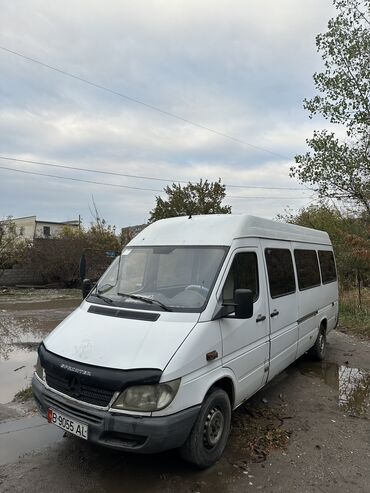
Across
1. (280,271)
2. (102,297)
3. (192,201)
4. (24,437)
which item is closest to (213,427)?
(102,297)

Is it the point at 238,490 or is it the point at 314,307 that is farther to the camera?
the point at 314,307

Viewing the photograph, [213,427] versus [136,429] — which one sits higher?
[136,429]

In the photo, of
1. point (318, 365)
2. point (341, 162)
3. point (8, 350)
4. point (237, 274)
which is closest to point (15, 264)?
point (8, 350)

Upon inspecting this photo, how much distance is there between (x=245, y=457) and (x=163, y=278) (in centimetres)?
195

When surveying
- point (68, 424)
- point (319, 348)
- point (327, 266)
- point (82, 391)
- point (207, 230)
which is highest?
point (207, 230)

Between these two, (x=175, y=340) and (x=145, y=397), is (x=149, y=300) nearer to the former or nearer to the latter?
(x=175, y=340)

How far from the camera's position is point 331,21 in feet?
42.4

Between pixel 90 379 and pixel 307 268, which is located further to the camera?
pixel 307 268

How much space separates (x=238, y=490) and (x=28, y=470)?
6.07 feet

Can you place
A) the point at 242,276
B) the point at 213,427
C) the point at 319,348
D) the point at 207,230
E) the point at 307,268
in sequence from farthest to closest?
the point at 319,348 → the point at 307,268 → the point at 207,230 → the point at 242,276 → the point at 213,427

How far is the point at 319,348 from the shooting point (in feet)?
24.0

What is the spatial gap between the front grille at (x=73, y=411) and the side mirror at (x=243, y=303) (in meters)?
1.50

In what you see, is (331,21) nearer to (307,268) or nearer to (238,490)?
(307,268)

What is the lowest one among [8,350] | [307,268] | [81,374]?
[8,350]
